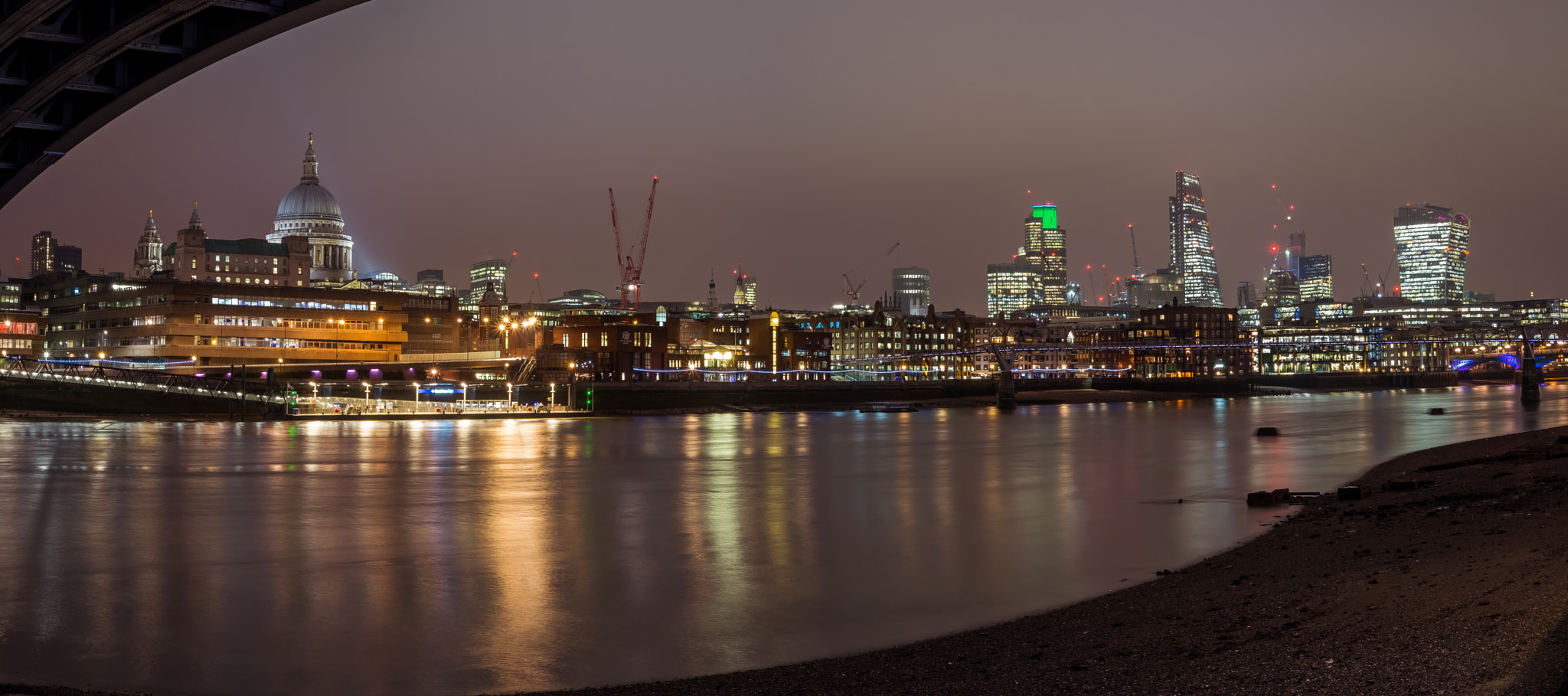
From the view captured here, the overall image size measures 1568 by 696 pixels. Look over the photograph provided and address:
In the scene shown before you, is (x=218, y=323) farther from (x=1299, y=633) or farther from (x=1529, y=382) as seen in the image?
(x=1529, y=382)

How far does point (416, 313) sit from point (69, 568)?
6762 inches

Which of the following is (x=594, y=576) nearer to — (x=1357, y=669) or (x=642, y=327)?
(x=1357, y=669)

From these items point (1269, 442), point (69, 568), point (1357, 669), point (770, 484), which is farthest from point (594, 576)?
point (1269, 442)

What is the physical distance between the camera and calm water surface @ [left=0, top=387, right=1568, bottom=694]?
16.3 m

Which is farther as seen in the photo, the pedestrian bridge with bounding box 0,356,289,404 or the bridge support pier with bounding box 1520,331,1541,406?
the bridge support pier with bounding box 1520,331,1541,406

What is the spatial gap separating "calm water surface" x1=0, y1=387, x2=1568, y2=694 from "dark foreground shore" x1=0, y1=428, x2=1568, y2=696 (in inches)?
60.5

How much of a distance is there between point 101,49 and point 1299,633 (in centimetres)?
1379

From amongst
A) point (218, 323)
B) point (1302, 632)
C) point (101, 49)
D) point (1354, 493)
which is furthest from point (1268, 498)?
point (218, 323)

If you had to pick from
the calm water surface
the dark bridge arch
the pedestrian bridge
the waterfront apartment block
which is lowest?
the calm water surface

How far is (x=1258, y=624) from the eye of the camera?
48.2ft

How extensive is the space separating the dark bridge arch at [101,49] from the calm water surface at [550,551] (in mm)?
7532

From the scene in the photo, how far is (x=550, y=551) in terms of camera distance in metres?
26.4

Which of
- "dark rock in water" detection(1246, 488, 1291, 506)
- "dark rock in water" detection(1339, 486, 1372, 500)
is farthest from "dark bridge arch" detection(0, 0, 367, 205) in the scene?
"dark rock in water" detection(1246, 488, 1291, 506)

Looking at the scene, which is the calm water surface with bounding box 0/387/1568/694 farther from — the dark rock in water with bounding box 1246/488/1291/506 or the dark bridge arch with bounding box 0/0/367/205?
the dark bridge arch with bounding box 0/0/367/205
